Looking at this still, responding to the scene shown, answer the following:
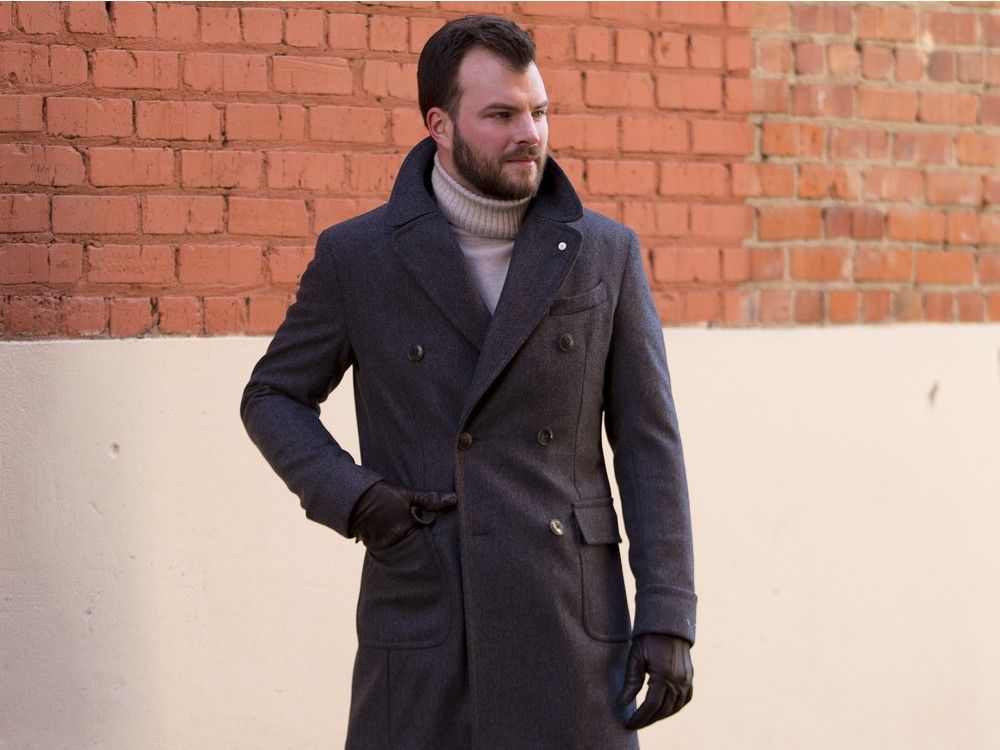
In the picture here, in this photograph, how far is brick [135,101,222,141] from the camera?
169 inches

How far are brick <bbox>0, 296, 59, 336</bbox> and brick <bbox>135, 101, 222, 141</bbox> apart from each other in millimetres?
→ 528

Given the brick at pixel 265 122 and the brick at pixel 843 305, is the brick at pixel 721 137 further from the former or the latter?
the brick at pixel 265 122

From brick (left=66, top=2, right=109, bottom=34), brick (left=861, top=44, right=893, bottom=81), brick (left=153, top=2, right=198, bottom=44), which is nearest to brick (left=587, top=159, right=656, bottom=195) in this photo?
brick (left=861, top=44, right=893, bottom=81)

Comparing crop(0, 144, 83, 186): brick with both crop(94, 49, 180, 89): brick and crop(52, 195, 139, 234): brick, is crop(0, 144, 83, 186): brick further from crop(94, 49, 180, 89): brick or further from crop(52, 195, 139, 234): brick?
crop(94, 49, 180, 89): brick

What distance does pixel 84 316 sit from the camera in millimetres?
4262

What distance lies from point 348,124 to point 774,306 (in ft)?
4.75

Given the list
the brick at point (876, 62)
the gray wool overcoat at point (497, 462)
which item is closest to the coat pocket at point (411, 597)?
the gray wool overcoat at point (497, 462)

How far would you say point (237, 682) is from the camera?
441cm

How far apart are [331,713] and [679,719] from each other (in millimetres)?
1082

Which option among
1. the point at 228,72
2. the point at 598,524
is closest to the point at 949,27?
the point at 228,72

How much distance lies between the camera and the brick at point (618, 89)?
470 cm

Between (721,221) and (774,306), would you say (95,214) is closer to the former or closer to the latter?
(721,221)

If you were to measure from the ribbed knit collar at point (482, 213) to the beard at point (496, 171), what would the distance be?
34 mm

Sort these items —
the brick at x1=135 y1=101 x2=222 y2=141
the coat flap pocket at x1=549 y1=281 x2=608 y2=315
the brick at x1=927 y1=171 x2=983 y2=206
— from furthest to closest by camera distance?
the brick at x1=927 y1=171 x2=983 y2=206, the brick at x1=135 y1=101 x2=222 y2=141, the coat flap pocket at x1=549 y1=281 x2=608 y2=315
